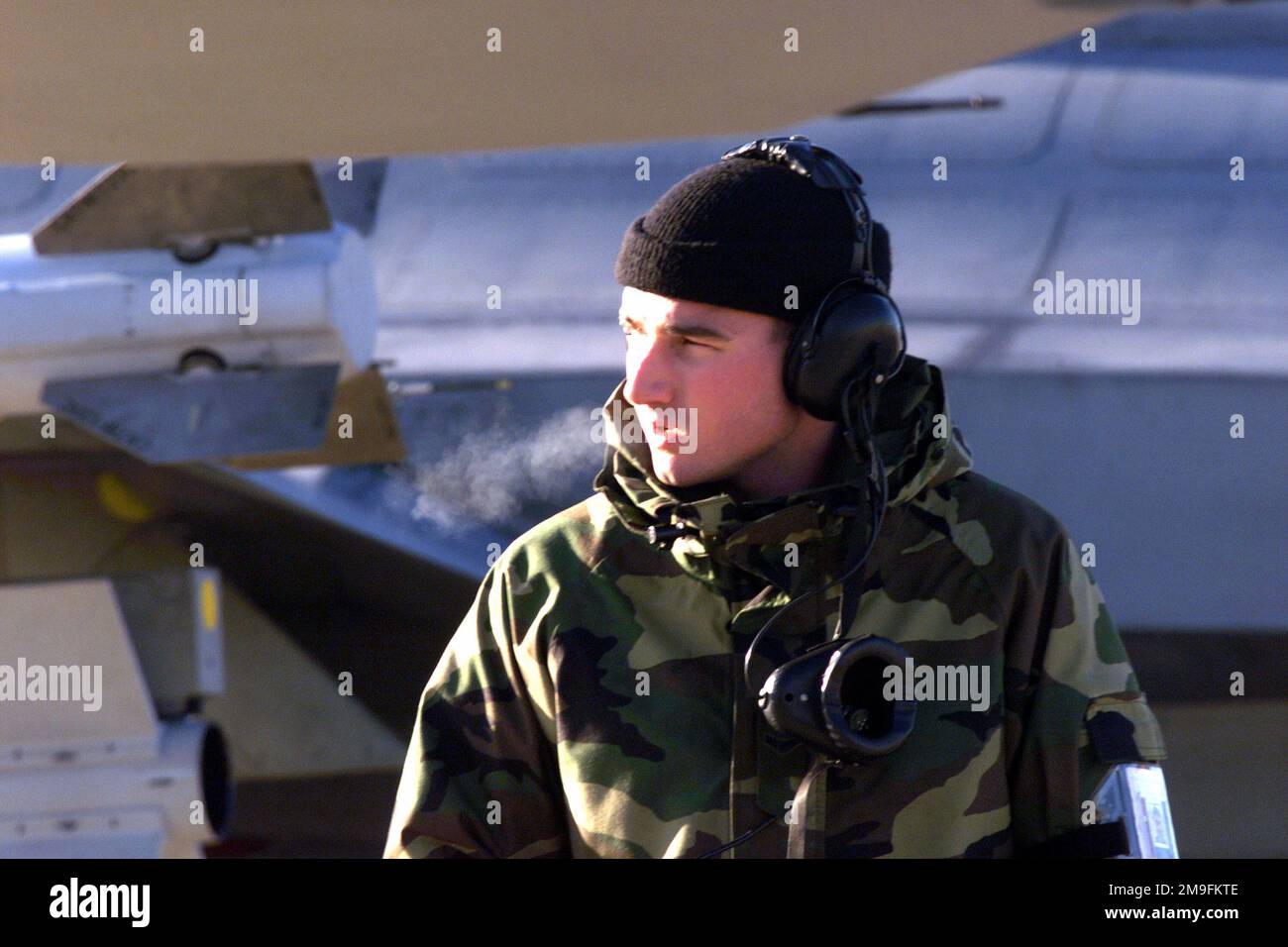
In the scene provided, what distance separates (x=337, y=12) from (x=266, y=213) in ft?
9.44

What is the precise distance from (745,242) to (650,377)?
8.1 inches

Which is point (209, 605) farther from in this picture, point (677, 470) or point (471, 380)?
point (677, 470)

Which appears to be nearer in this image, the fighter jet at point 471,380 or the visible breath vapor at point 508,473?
the fighter jet at point 471,380

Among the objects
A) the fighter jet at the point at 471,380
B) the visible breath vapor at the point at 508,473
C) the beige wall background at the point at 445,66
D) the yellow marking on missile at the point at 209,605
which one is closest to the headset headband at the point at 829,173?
the beige wall background at the point at 445,66

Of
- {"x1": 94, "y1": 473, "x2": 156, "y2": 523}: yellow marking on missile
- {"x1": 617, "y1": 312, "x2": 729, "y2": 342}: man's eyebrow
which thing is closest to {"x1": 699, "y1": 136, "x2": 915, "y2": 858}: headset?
{"x1": 617, "y1": 312, "x2": 729, "y2": 342}: man's eyebrow

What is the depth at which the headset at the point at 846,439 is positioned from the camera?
179cm

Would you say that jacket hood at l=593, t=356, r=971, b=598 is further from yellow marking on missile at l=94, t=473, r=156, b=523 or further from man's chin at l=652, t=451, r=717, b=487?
yellow marking on missile at l=94, t=473, r=156, b=523

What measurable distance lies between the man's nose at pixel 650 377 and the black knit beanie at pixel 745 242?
0.26 feet

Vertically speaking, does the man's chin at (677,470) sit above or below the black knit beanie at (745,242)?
below

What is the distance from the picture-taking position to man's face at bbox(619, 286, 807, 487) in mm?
1904

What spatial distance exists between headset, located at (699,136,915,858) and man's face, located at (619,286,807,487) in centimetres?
4

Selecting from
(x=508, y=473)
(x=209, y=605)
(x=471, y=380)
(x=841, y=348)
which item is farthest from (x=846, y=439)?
(x=471, y=380)

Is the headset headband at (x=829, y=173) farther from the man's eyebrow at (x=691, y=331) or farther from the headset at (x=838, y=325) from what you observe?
the man's eyebrow at (x=691, y=331)

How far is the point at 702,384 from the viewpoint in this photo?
191cm
